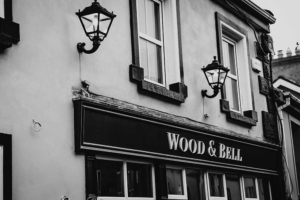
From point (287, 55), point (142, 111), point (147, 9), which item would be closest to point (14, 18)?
point (142, 111)

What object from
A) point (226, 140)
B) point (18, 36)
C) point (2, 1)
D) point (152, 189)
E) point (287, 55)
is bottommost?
point (152, 189)

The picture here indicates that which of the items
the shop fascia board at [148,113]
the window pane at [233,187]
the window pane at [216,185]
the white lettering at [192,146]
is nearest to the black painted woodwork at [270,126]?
A: the shop fascia board at [148,113]

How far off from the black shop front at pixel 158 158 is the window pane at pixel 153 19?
160 centimetres

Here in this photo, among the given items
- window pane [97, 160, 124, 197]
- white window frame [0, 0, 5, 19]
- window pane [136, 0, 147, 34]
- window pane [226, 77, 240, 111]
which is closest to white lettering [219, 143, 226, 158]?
window pane [226, 77, 240, 111]

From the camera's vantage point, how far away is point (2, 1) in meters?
5.93

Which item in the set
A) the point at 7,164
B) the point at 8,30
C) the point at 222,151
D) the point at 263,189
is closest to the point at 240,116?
the point at 222,151

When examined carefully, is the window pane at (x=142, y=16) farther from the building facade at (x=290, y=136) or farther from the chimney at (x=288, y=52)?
the chimney at (x=288, y=52)

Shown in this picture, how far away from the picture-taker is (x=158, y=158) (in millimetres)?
8016

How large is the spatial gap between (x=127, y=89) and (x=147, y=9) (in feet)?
5.97

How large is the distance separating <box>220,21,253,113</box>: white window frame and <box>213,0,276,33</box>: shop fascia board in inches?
17.6

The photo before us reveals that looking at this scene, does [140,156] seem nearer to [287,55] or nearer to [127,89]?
[127,89]

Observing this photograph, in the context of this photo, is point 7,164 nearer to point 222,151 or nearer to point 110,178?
point 110,178

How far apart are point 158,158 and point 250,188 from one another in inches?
148

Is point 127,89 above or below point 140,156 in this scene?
above
